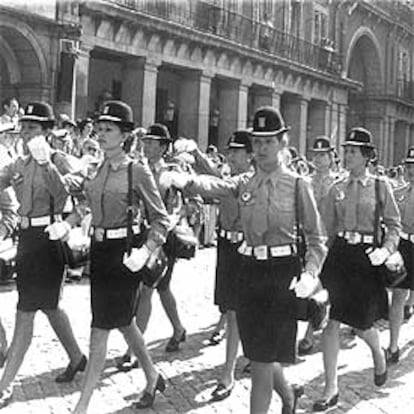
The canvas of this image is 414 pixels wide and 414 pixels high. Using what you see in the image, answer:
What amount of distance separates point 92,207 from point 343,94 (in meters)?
28.8

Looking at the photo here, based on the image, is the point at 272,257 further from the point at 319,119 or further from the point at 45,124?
the point at 319,119

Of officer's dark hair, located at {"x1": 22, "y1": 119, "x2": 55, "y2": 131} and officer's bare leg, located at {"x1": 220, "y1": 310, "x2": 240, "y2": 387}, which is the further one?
officer's bare leg, located at {"x1": 220, "y1": 310, "x2": 240, "y2": 387}

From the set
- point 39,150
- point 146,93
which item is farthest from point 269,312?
point 146,93

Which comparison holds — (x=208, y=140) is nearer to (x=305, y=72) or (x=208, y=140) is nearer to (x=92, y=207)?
(x=305, y=72)

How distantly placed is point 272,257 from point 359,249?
1886 millimetres

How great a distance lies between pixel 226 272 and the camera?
742cm

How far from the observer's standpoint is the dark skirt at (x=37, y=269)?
6.14 meters

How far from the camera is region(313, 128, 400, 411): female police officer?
21.7ft

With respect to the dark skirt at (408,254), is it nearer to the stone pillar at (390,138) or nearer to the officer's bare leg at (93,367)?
the officer's bare leg at (93,367)

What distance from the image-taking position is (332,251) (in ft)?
22.7

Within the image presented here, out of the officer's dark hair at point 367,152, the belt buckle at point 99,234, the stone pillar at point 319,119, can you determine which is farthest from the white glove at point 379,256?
the stone pillar at point 319,119

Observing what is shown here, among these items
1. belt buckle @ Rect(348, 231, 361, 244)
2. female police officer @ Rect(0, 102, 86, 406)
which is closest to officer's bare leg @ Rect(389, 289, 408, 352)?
belt buckle @ Rect(348, 231, 361, 244)

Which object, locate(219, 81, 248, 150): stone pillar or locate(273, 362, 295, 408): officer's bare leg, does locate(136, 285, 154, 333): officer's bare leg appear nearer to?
locate(273, 362, 295, 408): officer's bare leg

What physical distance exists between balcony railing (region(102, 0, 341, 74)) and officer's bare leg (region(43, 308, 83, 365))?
1419 cm
